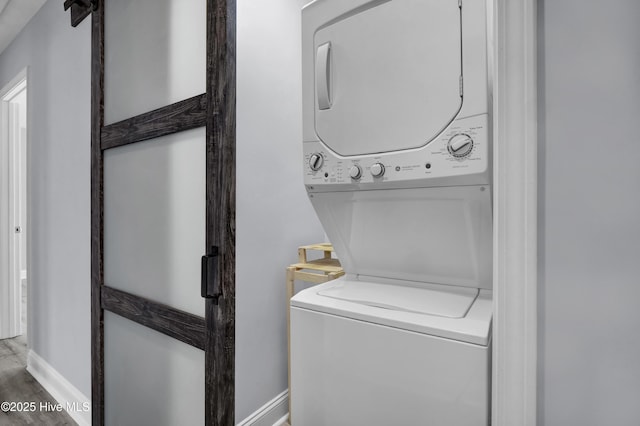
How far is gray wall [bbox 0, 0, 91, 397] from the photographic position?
196 centimetres

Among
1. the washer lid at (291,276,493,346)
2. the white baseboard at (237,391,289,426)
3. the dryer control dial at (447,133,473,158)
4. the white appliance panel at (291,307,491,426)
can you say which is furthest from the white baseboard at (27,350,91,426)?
the dryer control dial at (447,133,473,158)

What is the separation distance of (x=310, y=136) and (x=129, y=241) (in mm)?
892

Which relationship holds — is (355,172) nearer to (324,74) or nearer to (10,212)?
(324,74)

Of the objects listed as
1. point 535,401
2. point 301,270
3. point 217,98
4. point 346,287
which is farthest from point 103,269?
point 535,401

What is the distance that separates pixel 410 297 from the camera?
94cm

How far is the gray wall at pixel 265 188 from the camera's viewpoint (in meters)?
1.62

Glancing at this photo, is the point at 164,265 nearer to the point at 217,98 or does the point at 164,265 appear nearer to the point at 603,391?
the point at 217,98

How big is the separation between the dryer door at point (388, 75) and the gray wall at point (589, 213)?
0.23 metres

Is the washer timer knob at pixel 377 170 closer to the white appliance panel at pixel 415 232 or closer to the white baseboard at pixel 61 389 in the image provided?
the white appliance panel at pixel 415 232

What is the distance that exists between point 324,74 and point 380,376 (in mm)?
852

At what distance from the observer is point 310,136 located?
1.09 m

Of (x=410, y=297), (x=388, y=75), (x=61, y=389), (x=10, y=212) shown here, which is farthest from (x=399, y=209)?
(x=10, y=212)

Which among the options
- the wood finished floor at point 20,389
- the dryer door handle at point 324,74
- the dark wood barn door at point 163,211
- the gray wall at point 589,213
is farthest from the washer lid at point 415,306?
the wood finished floor at point 20,389

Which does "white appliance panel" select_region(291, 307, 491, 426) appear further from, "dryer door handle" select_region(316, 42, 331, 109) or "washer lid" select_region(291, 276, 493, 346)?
"dryer door handle" select_region(316, 42, 331, 109)
